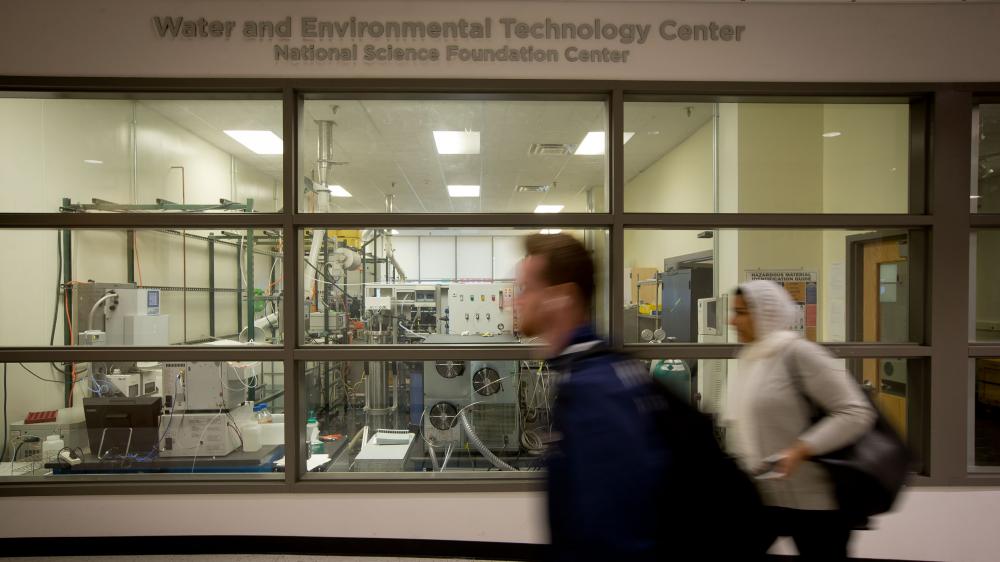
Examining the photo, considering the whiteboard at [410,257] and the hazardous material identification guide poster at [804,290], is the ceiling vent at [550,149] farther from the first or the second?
the whiteboard at [410,257]

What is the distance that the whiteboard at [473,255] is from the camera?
9.57m

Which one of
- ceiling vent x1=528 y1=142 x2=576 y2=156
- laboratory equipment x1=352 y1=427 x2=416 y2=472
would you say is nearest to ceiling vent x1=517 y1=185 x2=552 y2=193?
ceiling vent x1=528 y1=142 x2=576 y2=156

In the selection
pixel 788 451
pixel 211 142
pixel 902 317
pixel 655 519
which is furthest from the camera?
pixel 211 142

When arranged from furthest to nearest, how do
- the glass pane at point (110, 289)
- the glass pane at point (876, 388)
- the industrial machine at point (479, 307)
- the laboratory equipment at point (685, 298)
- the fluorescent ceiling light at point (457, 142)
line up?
the fluorescent ceiling light at point (457, 142) → the industrial machine at point (479, 307) → the laboratory equipment at point (685, 298) → the glass pane at point (110, 289) → the glass pane at point (876, 388)

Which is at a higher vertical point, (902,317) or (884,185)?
(884,185)

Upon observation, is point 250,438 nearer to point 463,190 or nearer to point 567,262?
point 567,262

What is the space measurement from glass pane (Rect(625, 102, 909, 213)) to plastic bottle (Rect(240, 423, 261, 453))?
10.4 feet

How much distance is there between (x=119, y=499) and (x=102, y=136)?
3349 millimetres

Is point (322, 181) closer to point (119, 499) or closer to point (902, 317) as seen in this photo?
point (119, 499)

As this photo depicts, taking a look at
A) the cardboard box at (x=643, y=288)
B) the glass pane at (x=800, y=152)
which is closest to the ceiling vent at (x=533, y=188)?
the cardboard box at (x=643, y=288)

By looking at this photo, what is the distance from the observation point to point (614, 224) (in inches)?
Result: 102

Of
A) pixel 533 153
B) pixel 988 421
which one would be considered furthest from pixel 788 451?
pixel 533 153

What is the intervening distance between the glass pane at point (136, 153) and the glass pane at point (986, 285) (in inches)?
165

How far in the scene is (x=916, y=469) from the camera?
2631 mm
